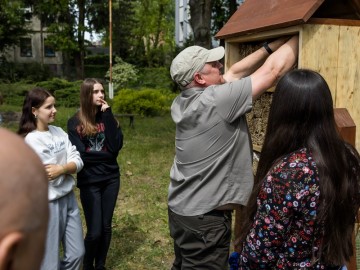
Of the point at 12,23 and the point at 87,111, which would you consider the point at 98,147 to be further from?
the point at 12,23

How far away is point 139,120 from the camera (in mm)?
14234

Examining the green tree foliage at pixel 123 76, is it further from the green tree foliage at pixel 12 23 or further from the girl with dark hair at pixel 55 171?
the girl with dark hair at pixel 55 171

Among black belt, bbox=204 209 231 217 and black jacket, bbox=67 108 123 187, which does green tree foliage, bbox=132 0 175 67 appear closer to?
black jacket, bbox=67 108 123 187

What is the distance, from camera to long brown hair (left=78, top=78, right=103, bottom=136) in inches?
143

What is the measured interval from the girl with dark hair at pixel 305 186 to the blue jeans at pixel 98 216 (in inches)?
84.1

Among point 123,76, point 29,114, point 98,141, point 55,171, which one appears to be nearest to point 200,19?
point 98,141

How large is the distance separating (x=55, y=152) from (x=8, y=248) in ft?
8.20

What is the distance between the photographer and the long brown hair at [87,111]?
364cm

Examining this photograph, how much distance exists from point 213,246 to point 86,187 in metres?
1.64

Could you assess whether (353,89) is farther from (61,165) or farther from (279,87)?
(61,165)

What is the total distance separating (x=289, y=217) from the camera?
1.73m

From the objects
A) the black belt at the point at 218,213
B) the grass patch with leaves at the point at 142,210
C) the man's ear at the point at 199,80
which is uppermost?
the man's ear at the point at 199,80

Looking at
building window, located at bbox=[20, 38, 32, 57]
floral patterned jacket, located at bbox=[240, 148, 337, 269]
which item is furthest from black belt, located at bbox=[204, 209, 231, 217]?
building window, located at bbox=[20, 38, 32, 57]

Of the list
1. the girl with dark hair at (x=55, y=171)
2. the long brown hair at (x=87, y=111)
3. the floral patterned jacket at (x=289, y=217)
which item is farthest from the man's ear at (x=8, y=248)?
the long brown hair at (x=87, y=111)
